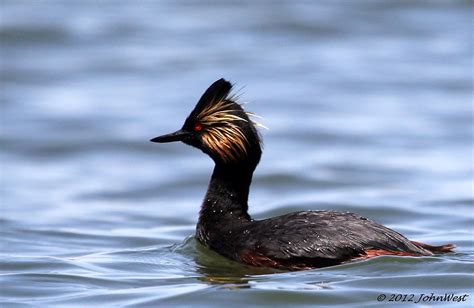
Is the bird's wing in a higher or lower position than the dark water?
lower

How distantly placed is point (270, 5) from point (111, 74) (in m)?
5.99

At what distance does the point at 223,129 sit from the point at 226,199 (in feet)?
2.44

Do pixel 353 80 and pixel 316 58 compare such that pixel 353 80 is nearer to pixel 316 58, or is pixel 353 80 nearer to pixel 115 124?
pixel 316 58

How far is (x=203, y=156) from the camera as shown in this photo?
18.3m

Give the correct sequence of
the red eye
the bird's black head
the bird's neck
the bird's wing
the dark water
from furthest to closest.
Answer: the bird's neck, the red eye, the bird's black head, the dark water, the bird's wing

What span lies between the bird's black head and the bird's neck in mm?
132

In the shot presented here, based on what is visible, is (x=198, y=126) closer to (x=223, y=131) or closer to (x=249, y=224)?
(x=223, y=131)

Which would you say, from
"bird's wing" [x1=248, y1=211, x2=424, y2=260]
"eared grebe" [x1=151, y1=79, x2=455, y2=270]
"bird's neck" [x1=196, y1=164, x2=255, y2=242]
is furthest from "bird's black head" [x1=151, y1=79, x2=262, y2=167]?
"bird's wing" [x1=248, y1=211, x2=424, y2=260]

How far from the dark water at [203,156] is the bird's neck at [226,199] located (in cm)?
31

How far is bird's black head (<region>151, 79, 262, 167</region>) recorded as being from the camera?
33.6ft

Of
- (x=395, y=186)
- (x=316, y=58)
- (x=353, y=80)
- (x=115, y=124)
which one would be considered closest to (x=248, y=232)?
(x=395, y=186)

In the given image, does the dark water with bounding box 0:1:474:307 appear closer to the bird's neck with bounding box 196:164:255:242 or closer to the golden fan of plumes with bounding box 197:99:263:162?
the bird's neck with bounding box 196:164:255:242

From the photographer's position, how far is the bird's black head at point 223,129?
33.6ft

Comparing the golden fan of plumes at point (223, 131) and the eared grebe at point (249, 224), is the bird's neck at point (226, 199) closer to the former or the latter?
the eared grebe at point (249, 224)
